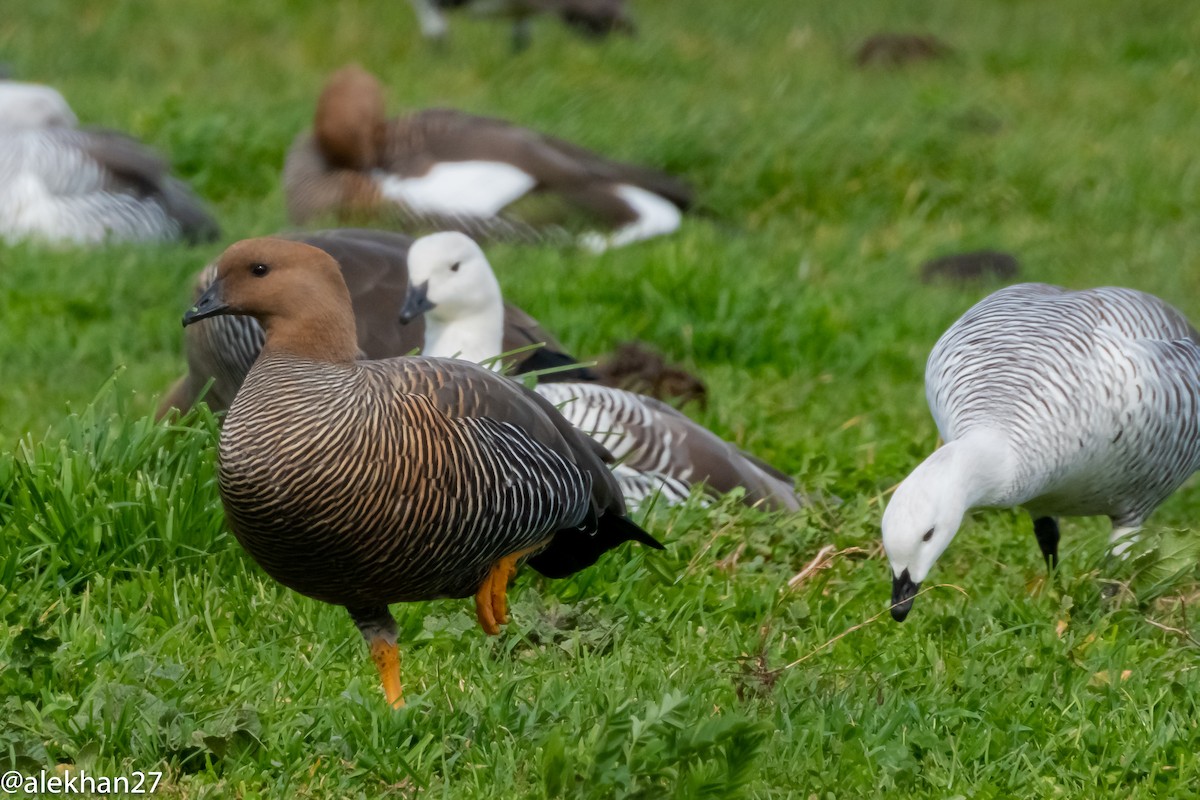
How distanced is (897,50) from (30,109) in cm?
660

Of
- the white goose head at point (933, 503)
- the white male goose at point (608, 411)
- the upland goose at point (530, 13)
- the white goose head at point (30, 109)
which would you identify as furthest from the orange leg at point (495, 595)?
the upland goose at point (530, 13)

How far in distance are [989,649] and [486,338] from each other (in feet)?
7.90

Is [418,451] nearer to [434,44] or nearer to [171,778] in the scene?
[171,778]

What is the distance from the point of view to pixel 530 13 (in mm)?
13359

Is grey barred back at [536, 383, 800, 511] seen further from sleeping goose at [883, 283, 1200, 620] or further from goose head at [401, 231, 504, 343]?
sleeping goose at [883, 283, 1200, 620]

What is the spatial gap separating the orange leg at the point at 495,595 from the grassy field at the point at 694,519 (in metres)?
0.07

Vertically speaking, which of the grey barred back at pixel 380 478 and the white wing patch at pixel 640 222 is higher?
the grey barred back at pixel 380 478

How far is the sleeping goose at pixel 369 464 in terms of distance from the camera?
348cm

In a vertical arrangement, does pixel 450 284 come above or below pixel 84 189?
above

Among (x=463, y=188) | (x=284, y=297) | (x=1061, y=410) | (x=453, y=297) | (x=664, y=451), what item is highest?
(x=284, y=297)

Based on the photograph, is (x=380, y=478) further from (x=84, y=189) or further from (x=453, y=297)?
(x=84, y=189)

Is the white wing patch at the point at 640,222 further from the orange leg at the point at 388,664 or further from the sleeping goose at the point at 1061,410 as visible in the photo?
the orange leg at the point at 388,664

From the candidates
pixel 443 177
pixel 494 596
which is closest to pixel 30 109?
pixel 443 177

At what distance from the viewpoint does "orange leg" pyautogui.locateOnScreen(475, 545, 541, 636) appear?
4.00 meters
